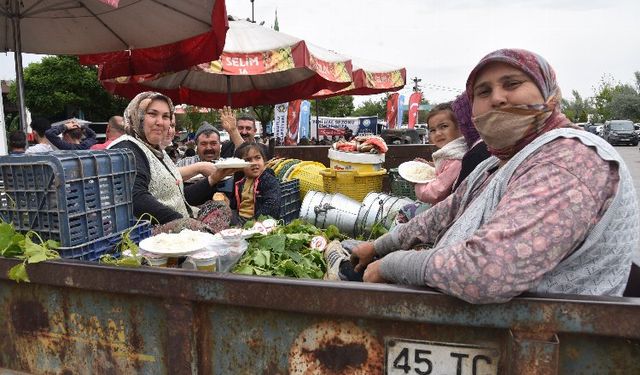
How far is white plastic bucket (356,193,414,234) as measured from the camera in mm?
4016

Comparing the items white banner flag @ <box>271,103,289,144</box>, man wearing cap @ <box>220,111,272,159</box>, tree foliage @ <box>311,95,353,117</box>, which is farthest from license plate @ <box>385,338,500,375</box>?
tree foliage @ <box>311,95,353,117</box>

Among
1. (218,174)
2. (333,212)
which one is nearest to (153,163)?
(218,174)

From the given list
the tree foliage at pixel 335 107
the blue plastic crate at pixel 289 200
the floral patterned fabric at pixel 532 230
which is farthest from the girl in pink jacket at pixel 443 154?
the tree foliage at pixel 335 107

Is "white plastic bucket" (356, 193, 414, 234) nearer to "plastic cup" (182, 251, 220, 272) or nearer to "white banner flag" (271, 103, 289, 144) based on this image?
"plastic cup" (182, 251, 220, 272)

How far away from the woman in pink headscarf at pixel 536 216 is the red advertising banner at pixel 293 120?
14.8m

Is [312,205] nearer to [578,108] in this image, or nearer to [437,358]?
[437,358]

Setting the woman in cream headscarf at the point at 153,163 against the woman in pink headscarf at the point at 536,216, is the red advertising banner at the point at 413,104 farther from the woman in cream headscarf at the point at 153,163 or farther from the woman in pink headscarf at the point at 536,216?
the woman in pink headscarf at the point at 536,216

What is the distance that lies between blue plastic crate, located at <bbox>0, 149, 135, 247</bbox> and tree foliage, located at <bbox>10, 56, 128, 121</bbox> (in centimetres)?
2842

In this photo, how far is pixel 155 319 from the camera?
1.53 meters

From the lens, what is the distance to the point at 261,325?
1443 mm

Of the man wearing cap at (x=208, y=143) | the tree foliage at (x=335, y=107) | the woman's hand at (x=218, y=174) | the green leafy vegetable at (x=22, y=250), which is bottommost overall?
the green leafy vegetable at (x=22, y=250)

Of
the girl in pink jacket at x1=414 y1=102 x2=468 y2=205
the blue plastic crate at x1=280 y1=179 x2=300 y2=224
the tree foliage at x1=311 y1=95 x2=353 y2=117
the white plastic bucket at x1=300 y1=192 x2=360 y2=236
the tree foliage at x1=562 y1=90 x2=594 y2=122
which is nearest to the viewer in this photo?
the girl in pink jacket at x1=414 y1=102 x2=468 y2=205

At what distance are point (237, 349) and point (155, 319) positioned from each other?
306mm

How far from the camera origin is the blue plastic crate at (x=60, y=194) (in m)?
1.88
